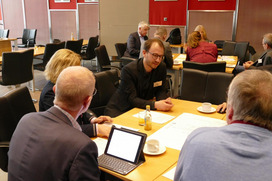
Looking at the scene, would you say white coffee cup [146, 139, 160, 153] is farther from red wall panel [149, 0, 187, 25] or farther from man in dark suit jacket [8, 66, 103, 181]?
red wall panel [149, 0, 187, 25]

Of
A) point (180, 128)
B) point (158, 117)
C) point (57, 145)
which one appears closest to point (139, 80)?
point (158, 117)

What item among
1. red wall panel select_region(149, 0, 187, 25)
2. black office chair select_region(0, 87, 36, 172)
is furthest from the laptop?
red wall panel select_region(149, 0, 187, 25)

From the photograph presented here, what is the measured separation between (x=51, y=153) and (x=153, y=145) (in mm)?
737

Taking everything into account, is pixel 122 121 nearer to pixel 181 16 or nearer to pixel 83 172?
pixel 83 172

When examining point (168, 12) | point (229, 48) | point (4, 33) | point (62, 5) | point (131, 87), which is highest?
point (62, 5)

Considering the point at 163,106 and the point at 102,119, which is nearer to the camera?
the point at 102,119

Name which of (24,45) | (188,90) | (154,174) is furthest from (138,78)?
(24,45)

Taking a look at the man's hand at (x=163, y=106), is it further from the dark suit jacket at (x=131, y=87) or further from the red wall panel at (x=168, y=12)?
the red wall panel at (x=168, y=12)

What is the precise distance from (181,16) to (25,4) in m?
6.06

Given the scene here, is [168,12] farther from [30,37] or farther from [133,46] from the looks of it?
[30,37]

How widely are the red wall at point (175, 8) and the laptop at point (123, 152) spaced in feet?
21.0

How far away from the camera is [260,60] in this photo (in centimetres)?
418

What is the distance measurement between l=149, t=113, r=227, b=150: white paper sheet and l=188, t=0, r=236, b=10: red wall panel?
18.3 feet

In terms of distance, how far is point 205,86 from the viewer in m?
2.98
